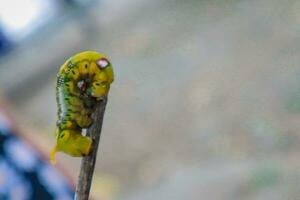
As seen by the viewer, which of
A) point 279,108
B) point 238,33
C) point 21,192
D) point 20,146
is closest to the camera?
point 21,192

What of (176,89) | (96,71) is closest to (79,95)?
(96,71)

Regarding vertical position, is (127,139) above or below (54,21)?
below

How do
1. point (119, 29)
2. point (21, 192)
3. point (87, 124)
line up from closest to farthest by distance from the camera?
point (87, 124)
point (21, 192)
point (119, 29)

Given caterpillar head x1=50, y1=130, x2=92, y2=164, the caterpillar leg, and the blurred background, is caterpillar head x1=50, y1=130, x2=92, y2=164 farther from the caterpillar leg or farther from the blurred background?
the blurred background

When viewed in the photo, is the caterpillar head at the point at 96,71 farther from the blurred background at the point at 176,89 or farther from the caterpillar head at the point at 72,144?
the blurred background at the point at 176,89

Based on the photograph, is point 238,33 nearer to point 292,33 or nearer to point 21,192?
point 292,33

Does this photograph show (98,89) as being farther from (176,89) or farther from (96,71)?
(176,89)

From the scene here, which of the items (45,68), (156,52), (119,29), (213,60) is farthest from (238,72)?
(45,68)

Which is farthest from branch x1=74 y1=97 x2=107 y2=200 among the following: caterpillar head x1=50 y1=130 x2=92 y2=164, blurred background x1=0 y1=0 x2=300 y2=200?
blurred background x1=0 y1=0 x2=300 y2=200
